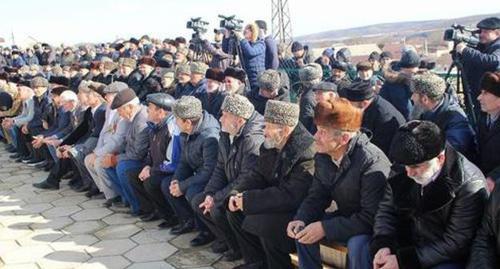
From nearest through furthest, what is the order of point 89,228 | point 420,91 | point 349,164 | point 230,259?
1. point 349,164
2. point 420,91
3. point 230,259
4. point 89,228

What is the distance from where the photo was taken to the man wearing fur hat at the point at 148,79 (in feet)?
25.1

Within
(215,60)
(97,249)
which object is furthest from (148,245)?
(215,60)

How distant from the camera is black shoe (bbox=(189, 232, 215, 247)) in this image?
4539 millimetres

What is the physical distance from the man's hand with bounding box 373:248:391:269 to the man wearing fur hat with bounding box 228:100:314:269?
86cm

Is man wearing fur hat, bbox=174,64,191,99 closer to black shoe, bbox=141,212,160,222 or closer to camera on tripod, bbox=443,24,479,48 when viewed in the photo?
black shoe, bbox=141,212,160,222

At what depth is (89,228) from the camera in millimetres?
5156

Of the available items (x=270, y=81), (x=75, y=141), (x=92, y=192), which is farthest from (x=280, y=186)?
(x=75, y=141)

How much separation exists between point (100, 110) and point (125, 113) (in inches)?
36.4

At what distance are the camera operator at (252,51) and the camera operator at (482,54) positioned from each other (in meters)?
3.04

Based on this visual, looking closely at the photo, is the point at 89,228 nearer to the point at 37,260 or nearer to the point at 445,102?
the point at 37,260

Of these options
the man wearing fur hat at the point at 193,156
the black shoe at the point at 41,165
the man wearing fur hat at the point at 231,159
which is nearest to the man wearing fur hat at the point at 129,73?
the black shoe at the point at 41,165

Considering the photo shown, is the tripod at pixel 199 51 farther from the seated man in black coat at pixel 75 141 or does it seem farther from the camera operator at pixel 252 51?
the seated man in black coat at pixel 75 141

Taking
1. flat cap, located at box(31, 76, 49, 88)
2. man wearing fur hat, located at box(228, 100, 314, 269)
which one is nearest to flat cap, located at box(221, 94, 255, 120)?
man wearing fur hat, located at box(228, 100, 314, 269)

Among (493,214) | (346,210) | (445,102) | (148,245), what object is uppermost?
(445,102)
